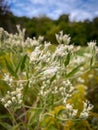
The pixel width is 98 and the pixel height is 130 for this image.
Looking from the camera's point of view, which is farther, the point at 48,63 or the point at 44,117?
the point at 44,117

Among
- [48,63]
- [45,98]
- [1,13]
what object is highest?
[1,13]

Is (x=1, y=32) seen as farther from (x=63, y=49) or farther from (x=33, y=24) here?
(x=33, y=24)

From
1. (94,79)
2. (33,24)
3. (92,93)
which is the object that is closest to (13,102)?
(92,93)

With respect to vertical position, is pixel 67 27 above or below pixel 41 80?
above

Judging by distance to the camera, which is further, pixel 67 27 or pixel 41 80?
pixel 67 27

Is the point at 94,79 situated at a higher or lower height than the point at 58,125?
Answer: higher

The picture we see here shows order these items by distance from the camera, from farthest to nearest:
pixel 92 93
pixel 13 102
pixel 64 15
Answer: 1. pixel 64 15
2. pixel 92 93
3. pixel 13 102

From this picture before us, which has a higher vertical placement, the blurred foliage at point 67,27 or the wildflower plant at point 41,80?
the blurred foliage at point 67,27

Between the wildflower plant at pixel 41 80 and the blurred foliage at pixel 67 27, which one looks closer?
the wildflower plant at pixel 41 80

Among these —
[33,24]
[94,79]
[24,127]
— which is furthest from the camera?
[33,24]

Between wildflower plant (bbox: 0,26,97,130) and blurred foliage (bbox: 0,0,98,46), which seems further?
blurred foliage (bbox: 0,0,98,46)

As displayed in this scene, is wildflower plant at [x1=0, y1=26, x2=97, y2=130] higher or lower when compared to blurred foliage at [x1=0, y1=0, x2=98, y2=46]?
lower
